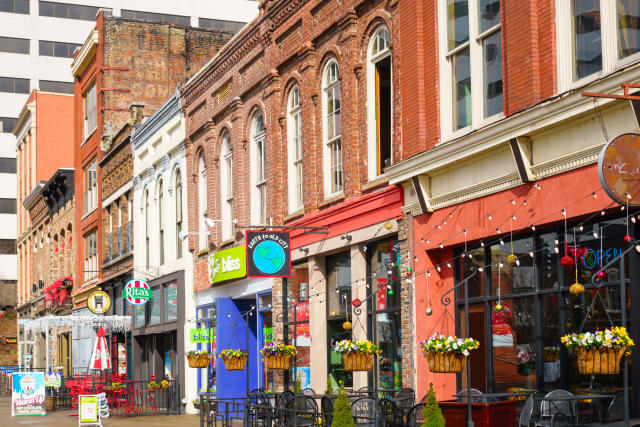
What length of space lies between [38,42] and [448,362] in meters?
75.1

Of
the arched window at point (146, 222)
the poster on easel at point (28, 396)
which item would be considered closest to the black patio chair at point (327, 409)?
the poster on easel at point (28, 396)

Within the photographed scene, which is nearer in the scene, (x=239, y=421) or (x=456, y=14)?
(x=456, y=14)

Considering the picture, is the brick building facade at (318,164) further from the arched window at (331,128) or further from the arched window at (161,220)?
the arched window at (161,220)

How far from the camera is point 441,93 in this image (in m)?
16.2

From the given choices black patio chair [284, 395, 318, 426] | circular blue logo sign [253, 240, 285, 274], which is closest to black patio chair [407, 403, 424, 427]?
black patio chair [284, 395, 318, 426]

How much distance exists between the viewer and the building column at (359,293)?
736 inches

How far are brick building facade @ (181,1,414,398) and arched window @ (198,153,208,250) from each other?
65 centimetres

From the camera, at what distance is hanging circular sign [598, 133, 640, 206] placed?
1054cm

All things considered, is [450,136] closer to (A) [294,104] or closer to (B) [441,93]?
(B) [441,93]

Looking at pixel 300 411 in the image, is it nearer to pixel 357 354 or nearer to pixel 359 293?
pixel 357 354

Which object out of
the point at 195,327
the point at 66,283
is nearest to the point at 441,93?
the point at 195,327

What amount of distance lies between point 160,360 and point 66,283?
601 inches

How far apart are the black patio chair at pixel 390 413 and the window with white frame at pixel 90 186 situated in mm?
26631

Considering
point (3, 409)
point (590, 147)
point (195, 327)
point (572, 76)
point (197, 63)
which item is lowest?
point (3, 409)
